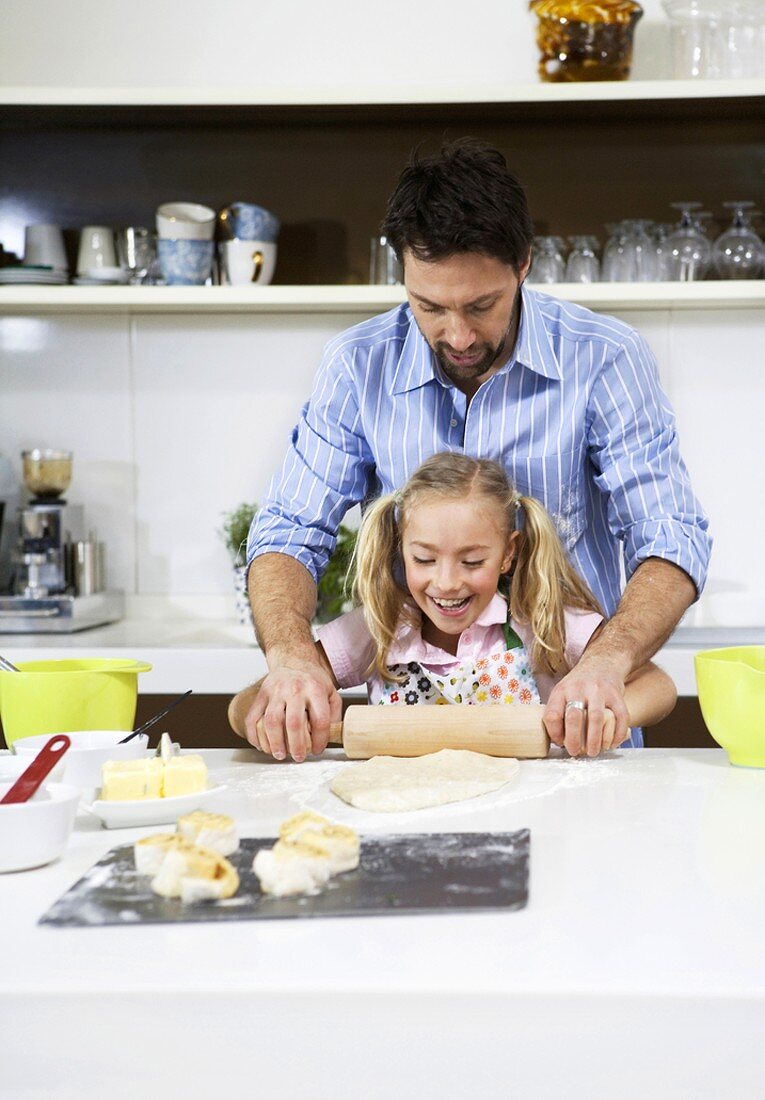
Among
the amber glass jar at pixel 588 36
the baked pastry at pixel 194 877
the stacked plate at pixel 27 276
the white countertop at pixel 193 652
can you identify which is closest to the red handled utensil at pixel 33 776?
the baked pastry at pixel 194 877

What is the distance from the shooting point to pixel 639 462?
5.38 ft

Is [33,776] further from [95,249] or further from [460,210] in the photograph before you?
[95,249]

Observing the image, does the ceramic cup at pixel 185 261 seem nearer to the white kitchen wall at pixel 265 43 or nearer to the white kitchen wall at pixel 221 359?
the white kitchen wall at pixel 221 359

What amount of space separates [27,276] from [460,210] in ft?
4.59

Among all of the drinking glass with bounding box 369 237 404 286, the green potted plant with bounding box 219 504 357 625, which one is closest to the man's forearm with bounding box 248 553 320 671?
the green potted plant with bounding box 219 504 357 625

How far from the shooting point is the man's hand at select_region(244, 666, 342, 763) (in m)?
1.28

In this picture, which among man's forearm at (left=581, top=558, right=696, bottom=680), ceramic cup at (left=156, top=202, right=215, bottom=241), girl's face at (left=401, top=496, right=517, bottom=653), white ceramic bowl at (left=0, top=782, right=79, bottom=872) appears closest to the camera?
white ceramic bowl at (left=0, top=782, right=79, bottom=872)

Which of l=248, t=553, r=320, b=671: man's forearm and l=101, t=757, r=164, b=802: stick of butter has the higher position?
l=248, t=553, r=320, b=671: man's forearm

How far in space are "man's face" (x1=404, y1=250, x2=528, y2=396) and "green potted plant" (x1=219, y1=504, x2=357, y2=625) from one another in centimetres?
81

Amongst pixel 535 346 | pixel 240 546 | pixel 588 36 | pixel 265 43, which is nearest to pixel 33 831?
pixel 535 346

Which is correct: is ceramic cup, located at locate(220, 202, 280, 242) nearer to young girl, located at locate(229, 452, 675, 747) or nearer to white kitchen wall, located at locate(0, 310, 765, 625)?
white kitchen wall, located at locate(0, 310, 765, 625)

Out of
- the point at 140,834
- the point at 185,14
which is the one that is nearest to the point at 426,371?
Answer: the point at 140,834

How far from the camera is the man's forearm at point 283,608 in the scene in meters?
1.49

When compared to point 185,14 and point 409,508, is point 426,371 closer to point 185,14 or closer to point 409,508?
point 409,508
